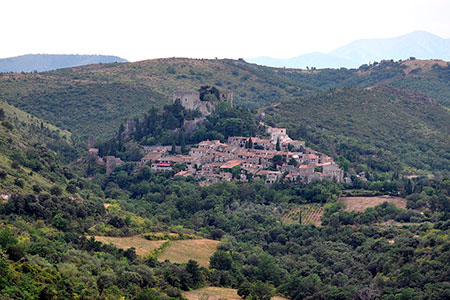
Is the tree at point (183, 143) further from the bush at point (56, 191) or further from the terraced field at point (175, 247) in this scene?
the bush at point (56, 191)

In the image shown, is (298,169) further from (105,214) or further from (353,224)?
(105,214)

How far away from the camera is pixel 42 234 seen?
40281 millimetres

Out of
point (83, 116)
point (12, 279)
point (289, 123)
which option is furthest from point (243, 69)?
point (12, 279)

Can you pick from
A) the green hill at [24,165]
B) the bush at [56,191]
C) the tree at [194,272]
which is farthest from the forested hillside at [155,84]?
the tree at [194,272]

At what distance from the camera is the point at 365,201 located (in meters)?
60.9

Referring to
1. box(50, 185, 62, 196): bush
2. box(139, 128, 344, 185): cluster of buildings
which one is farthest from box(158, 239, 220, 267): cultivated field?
box(139, 128, 344, 185): cluster of buildings

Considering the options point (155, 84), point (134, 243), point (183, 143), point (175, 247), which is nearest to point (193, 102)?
point (183, 143)

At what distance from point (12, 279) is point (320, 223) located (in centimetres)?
3341

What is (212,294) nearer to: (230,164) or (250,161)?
(230,164)

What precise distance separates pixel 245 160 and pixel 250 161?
0.72 metres

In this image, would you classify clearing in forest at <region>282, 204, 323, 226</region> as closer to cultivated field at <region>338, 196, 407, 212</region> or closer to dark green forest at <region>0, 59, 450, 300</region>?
dark green forest at <region>0, 59, 450, 300</region>

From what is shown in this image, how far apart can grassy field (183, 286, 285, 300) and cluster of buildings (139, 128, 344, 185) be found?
25069 mm

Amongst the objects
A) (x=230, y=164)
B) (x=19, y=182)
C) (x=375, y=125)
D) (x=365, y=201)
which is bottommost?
(x=365, y=201)

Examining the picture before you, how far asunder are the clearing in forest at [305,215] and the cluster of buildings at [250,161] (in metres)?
4.25
